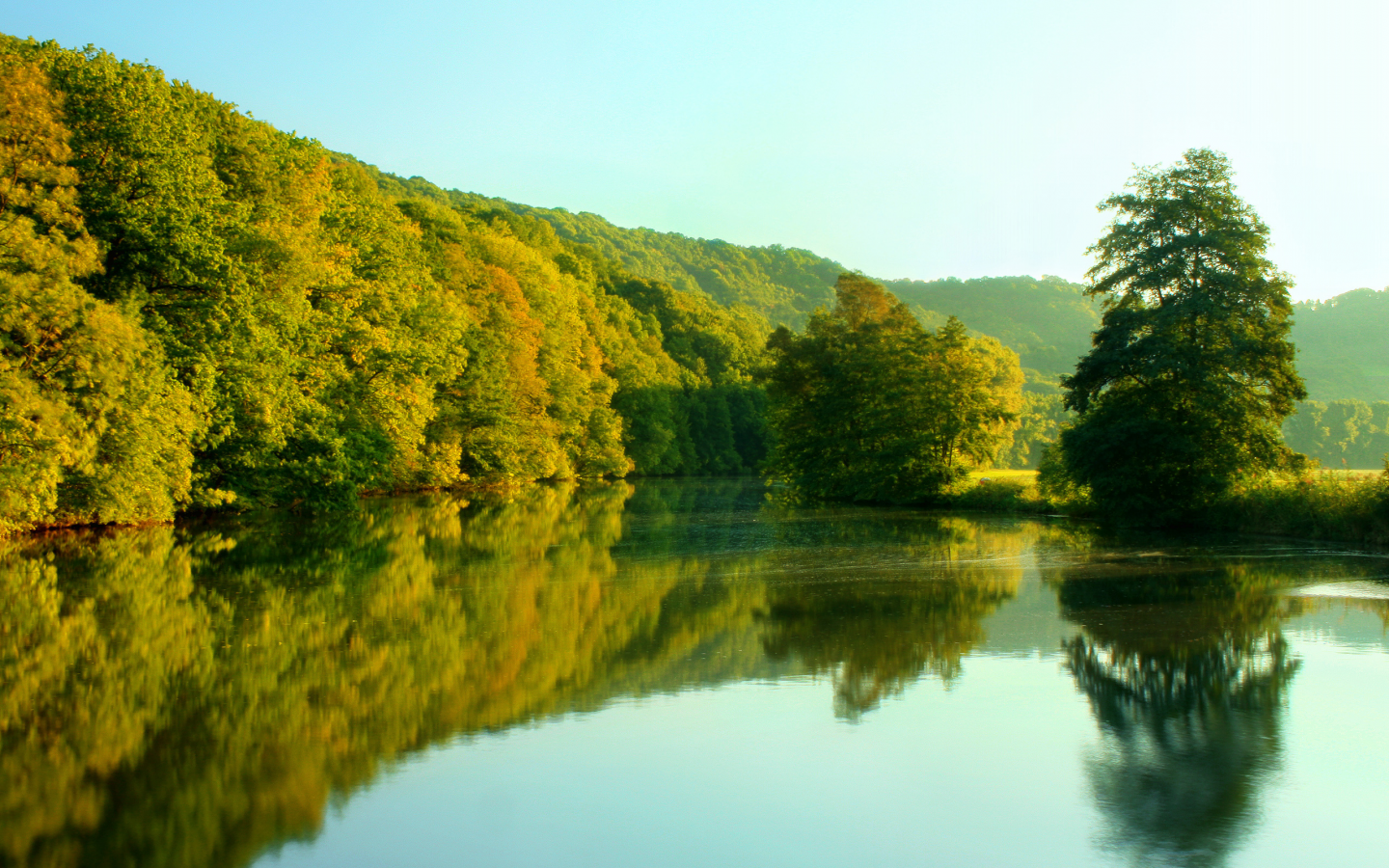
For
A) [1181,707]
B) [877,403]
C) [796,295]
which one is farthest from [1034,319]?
[1181,707]

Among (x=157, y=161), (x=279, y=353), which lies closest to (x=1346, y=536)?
(x=279, y=353)

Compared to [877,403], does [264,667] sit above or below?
below

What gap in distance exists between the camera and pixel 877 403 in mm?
44562

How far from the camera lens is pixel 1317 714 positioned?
8180mm

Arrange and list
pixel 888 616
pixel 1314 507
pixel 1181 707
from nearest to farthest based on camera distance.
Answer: pixel 1181 707 < pixel 888 616 < pixel 1314 507

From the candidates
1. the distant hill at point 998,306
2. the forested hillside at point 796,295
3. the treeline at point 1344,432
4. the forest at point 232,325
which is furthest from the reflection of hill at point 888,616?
the forested hillside at point 796,295

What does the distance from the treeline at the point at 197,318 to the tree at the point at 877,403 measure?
15469mm

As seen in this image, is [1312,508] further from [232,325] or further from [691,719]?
[232,325]

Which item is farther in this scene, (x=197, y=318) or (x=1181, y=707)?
(x=197, y=318)

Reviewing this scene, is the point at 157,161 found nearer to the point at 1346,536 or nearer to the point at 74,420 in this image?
the point at 74,420

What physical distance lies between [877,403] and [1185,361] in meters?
17.5

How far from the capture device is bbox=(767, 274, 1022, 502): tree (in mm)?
42000

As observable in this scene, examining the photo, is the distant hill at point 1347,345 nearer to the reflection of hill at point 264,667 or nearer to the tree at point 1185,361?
the tree at point 1185,361

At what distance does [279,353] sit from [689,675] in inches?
864
